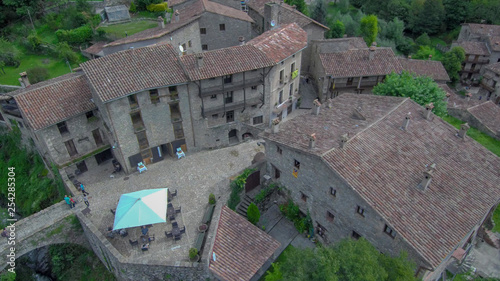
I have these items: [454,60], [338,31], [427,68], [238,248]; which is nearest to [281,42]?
[238,248]

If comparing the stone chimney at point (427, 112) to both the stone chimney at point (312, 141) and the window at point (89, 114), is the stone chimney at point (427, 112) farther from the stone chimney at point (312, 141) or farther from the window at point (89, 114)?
the window at point (89, 114)

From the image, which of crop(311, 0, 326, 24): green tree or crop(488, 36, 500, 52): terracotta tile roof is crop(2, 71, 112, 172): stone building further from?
crop(488, 36, 500, 52): terracotta tile roof

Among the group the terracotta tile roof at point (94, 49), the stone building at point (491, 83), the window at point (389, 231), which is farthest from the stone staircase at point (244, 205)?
the stone building at point (491, 83)

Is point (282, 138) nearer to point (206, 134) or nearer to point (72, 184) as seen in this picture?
point (206, 134)

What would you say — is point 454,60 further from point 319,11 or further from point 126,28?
point 126,28

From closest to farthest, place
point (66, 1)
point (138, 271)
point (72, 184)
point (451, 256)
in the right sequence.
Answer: point (451, 256), point (138, 271), point (72, 184), point (66, 1)

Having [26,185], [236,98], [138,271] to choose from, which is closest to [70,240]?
[138,271]

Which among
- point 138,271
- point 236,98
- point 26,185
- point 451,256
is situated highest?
point 236,98
